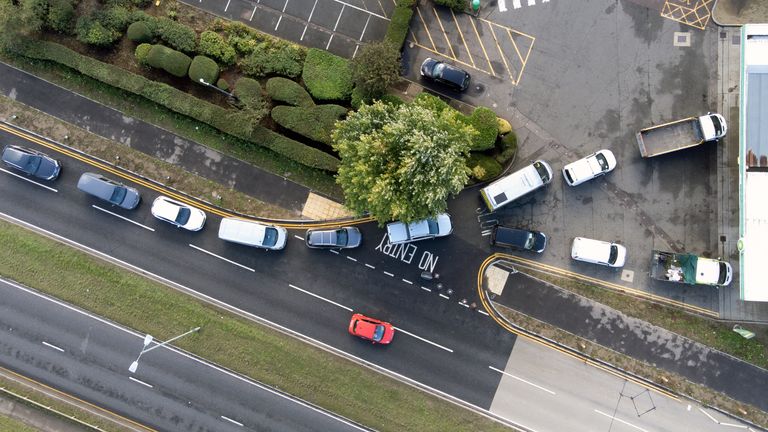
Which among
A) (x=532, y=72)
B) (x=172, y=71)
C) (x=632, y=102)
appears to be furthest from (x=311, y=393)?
(x=632, y=102)

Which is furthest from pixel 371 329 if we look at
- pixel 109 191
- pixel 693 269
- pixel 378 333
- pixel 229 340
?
pixel 693 269

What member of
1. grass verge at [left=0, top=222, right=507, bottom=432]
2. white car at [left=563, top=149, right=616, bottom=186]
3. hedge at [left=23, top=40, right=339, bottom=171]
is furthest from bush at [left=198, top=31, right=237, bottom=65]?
white car at [left=563, top=149, right=616, bottom=186]

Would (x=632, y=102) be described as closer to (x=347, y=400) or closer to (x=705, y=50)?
(x=705, y=50)

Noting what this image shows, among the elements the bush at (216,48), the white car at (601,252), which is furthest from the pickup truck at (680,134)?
the bush at (216,48)

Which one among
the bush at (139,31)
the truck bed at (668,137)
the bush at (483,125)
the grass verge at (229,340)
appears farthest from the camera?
the bush at (139,31)

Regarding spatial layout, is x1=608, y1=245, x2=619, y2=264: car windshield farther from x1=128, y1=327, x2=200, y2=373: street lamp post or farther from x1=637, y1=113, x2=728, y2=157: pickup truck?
x1=128, y1=327, x2=200, y2=373: street lamp post

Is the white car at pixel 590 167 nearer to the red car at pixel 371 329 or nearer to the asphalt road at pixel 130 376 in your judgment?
the red car at pixel 371 329
